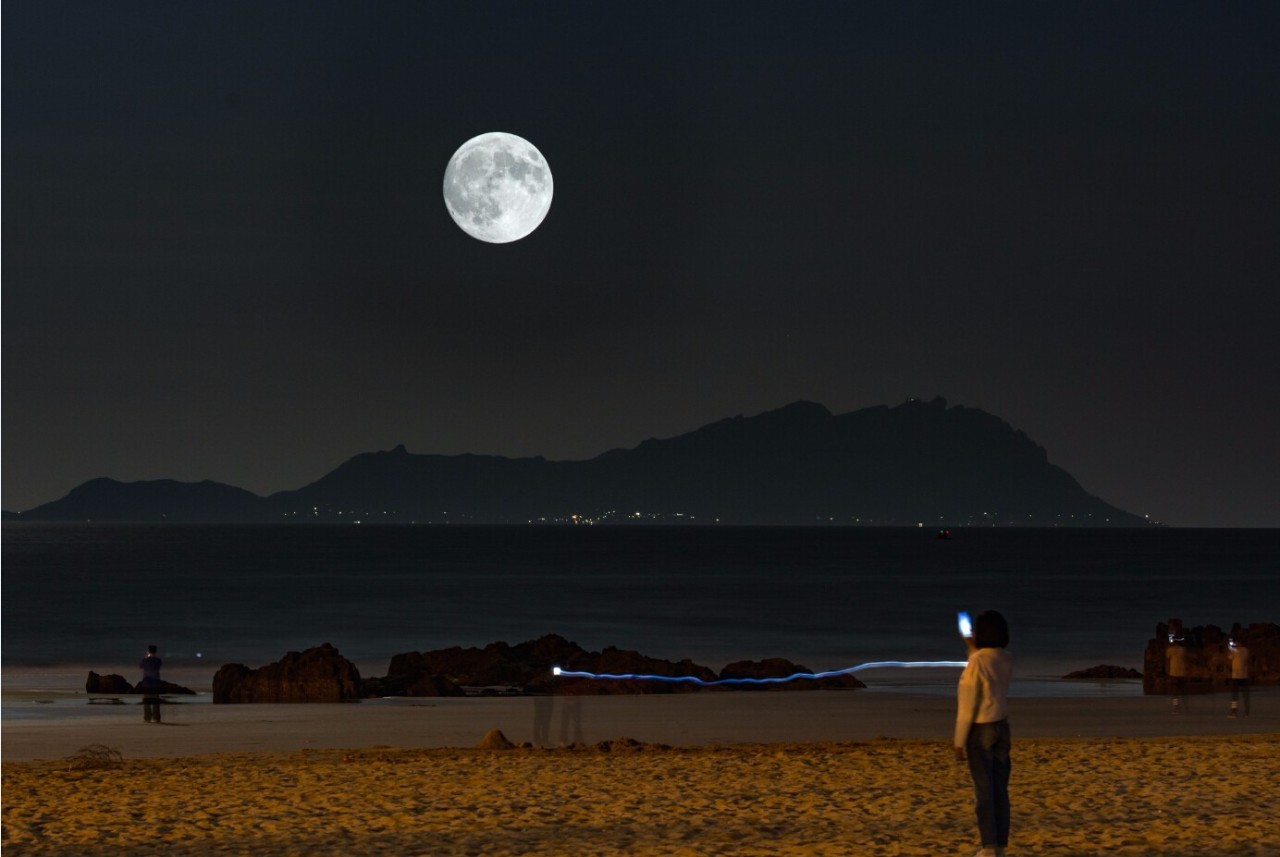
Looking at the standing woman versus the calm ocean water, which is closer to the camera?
the standing woman

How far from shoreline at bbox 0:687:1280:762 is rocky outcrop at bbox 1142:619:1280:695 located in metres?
0.94

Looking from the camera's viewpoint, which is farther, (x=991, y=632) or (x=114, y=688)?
(x=114, y=688)

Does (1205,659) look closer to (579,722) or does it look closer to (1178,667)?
(1178,667)

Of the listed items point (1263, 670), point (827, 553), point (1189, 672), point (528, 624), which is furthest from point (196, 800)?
point (827, 553)

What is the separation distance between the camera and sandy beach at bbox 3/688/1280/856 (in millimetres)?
11203

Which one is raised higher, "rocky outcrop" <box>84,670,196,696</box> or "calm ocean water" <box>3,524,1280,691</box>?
"calm ocean water" <box>3,524,1280,691</box>

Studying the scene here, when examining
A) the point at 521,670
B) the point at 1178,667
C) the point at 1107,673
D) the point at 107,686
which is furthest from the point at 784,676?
the point at 107,686

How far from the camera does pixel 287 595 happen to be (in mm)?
88312

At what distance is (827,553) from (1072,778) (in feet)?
565

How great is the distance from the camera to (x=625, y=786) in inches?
561

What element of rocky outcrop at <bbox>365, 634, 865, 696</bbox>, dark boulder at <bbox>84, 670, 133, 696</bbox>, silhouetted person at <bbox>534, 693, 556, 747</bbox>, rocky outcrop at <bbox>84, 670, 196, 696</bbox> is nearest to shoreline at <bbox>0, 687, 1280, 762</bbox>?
silhouetted person at <bbox>534, 693, 556, 747</bbox>

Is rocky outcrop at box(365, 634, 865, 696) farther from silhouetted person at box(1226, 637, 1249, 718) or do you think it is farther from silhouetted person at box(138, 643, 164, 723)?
silhouetted person at box(1226, 637, 1249, 718)

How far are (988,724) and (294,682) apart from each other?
20.2 metres

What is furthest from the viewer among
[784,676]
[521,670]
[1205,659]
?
[521,670]
